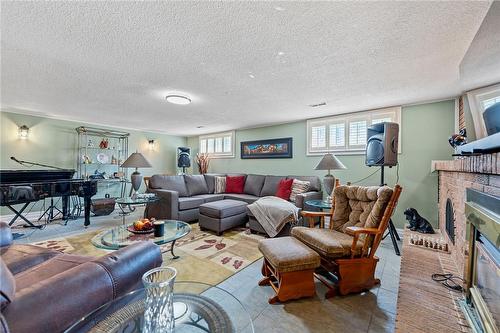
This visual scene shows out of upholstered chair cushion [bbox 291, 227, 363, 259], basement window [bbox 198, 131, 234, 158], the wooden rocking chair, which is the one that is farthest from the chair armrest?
basement window [bbox 198, 131, 234, 158]

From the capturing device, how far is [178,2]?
1.33 metres

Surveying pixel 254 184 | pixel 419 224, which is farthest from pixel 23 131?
pixel 419 224

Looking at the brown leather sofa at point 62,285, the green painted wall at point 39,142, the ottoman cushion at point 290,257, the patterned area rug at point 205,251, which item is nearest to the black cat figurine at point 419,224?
the ottoman cushion at point 290,257

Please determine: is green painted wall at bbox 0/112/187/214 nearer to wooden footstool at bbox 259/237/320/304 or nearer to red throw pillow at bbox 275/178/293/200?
red throw pillow at bbox 275/178/293/200

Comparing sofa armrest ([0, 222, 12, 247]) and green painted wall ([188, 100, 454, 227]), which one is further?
green painted wall ([188, 100, 454, 227])

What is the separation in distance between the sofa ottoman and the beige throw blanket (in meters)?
0.35

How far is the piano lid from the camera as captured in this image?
3.47 meters

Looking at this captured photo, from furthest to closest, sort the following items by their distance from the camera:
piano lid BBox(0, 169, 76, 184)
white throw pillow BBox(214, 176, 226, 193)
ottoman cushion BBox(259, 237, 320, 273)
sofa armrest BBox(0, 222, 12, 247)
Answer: white throw pillow BBox(214, 176, 226, 193)
piano lid BBox(0, 169, 76, 184)
ottoman cushion BBox(259, 237, 320, 273)
sofa armrest BBox(0, 222, 12, 247)

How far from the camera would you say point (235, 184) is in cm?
491

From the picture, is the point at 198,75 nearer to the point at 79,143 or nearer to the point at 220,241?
the point at 220,241

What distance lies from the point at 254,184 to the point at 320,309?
315cm

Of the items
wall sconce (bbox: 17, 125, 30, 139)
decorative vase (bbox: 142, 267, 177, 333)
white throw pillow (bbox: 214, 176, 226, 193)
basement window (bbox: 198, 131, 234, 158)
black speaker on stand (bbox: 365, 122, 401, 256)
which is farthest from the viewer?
basement window (bbox: 198, 131, 234, 158)

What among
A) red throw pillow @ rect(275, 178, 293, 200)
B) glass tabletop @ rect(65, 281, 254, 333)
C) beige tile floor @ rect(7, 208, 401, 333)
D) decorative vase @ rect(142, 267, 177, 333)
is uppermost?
red throw pillow @ rect(275, 178, 293, 200)

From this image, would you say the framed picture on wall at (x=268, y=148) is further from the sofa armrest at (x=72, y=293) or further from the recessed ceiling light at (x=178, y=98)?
the sofa armrest at (x=72, y=293)
